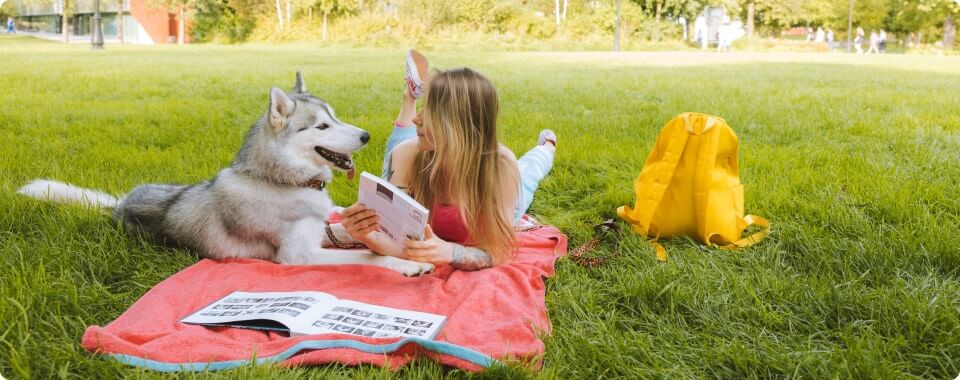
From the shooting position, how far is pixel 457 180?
9.29ft

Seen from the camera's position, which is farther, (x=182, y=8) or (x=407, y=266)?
(x=182, y=8)

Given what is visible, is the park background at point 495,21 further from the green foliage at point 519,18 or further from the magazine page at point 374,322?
the magazine page at point 374,322

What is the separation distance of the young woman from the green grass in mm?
380

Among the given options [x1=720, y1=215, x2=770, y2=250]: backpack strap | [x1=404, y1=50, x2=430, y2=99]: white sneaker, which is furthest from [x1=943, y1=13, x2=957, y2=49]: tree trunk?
[x1=404, y1=50, x2=430, y2=99]: white sneaker

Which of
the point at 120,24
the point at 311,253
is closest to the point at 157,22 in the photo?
the point at 120,24

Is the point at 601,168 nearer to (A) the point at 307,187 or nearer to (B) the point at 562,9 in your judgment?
(A) the point at 307,187

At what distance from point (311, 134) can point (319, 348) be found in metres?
1.23

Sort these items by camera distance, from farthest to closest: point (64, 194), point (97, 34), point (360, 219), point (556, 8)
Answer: point (556, 8)
point (97, 34)
point (64, 194)
point (360, 219)

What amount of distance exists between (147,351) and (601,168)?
132 inches

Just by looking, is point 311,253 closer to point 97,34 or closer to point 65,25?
point 97,34

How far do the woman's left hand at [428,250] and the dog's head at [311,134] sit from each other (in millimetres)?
627

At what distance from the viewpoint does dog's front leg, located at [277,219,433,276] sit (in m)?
2.92

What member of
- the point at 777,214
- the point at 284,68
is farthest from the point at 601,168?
the point at 284,68

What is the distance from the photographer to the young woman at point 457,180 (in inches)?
107
